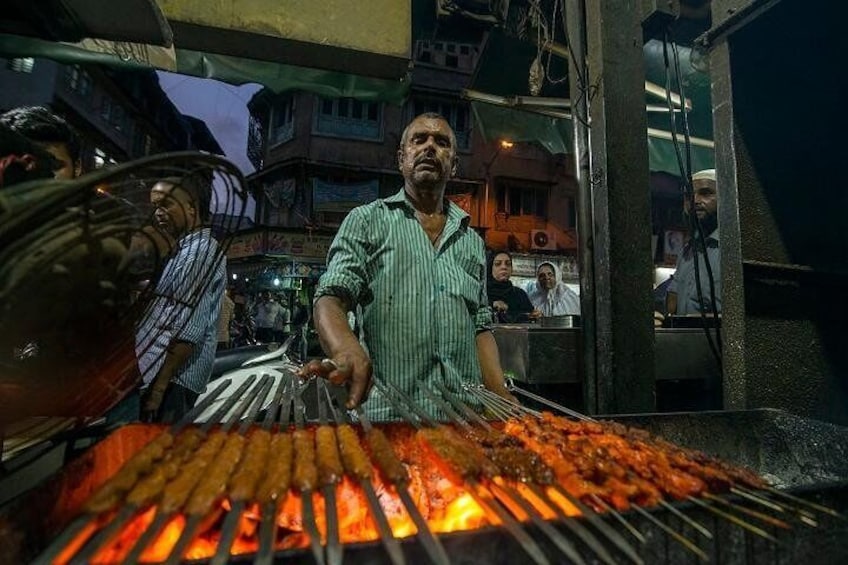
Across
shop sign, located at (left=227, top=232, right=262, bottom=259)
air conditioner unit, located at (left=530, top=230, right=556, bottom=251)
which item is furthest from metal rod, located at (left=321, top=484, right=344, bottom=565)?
air conditioner unit, located at (left=530, top=230, right=556, bottom=251)

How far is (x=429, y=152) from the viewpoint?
3.37 m

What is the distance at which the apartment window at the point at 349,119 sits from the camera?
2720cm

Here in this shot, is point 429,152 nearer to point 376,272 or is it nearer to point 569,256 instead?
point 376,272

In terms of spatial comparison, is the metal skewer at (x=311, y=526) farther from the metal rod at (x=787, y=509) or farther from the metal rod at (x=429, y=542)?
the metal rod at (x=787, y=509)

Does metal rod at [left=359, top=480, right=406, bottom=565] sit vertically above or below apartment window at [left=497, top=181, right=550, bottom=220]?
below

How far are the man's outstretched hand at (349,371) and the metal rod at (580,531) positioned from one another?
103cm

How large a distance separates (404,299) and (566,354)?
152cm

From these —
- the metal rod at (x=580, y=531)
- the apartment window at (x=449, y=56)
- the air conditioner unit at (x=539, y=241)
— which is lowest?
the metal rod at (x=580, y=531)

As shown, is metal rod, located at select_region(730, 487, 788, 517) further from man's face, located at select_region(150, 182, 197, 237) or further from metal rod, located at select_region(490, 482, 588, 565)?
man's face, located at select_region(150, 182, 197, 237)

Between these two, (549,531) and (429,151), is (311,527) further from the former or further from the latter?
(429,151)

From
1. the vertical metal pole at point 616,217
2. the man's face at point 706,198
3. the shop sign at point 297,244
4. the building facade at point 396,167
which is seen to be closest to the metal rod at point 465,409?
the vertical metal pole at point 616,217

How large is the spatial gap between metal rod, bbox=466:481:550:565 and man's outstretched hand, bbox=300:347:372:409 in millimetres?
970

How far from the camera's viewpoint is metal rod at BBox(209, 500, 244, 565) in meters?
1.08

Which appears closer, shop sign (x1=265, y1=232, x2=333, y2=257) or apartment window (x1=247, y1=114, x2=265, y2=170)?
shop sign (x1=265, y1=232, x2=333, y2=257)
